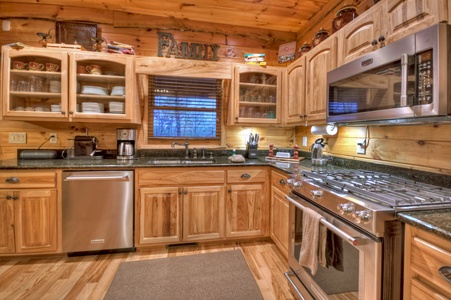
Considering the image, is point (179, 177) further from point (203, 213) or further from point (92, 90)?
point (92, 90)

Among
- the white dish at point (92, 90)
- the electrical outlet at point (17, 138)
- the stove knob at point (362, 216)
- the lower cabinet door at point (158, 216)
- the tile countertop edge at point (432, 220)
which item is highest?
the white dish at point (92, 90)

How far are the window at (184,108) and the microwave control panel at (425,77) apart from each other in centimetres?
217

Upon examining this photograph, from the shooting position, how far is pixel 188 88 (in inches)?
115

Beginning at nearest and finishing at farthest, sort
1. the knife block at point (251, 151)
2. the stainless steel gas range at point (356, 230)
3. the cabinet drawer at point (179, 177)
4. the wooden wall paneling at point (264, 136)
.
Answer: the stainless steel gas range at point (356, 230) < the cabinet drawer at point (179, 177) < the knife block at point (251, 151) < the wooden wall paneling at point (264, 136)

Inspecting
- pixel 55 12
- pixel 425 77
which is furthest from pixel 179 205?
pixel 55 12

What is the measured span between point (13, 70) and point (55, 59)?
397 mm

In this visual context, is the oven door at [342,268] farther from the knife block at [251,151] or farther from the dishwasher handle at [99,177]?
the dishwasher handle at [99,177]

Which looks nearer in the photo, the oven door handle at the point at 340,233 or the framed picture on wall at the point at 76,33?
the oven door handle at the point at 340,233

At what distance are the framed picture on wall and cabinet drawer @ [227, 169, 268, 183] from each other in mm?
2243

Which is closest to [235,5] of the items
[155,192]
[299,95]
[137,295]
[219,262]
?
[299,95]

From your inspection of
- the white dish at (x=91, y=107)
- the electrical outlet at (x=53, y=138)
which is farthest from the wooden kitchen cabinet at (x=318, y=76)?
the electrical outlet at (x=53, y=138)

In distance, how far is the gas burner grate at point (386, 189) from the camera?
1.05m

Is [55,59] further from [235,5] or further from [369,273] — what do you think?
[369,273]

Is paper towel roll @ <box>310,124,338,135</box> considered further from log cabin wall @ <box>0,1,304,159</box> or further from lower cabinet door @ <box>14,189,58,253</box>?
lower cabinet door @ <box>14,189,58,253</box>
